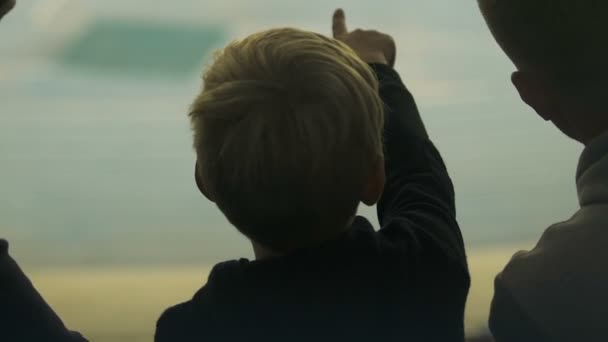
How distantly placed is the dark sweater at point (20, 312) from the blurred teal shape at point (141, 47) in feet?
1.38

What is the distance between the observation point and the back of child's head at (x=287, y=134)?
55 cm

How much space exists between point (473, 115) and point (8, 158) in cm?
56

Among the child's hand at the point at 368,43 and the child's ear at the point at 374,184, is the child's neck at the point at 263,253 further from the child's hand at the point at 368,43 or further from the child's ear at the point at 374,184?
the child's hand at the point at 368,43

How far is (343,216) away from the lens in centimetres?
60

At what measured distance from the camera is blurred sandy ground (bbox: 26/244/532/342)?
2.87 ft

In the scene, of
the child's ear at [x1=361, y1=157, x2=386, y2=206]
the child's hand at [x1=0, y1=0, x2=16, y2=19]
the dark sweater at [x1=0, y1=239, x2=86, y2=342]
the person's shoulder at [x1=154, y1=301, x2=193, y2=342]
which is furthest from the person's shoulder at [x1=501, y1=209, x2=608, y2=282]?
the child's hand at [x1=0, y1=0, x2=16, y2=19]

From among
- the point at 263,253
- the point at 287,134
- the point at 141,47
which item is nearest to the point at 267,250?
the point at 263,253

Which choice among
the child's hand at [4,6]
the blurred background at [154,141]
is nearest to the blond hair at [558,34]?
the blurred background at [154,141]

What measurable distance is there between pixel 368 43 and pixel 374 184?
0.25 metres

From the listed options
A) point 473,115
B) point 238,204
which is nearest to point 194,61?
point 473,115

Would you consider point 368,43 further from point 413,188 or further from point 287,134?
point 287,134

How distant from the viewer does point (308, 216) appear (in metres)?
0.58

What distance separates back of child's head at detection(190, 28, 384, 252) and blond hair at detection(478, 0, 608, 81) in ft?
0.47

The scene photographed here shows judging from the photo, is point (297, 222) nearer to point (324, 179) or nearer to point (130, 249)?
point (324, 179)
